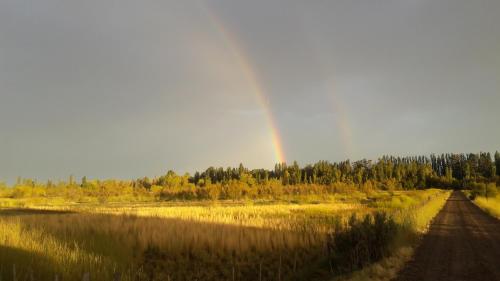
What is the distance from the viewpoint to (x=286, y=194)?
3723 inches

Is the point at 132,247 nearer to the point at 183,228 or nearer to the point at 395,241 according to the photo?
the point at 183,228

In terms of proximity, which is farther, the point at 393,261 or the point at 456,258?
the point at 456,258

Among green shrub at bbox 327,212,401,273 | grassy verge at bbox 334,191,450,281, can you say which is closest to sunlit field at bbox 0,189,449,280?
green shrub at bbox 327,212,401,273

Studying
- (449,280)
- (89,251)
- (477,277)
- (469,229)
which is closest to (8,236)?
(89,251)

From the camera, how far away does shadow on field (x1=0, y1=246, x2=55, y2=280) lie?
10.5 metres

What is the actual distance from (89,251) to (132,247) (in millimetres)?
2793

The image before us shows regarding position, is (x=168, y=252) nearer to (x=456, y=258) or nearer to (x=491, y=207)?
(x=456, y=258)

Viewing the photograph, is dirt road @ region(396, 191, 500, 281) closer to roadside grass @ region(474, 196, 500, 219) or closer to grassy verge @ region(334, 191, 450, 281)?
grassy verge @ region(334, 191, 450, 281)

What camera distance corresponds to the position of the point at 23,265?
1086 cm

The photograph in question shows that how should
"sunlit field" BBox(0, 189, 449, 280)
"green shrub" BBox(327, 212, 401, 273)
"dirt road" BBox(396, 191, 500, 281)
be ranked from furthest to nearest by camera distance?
"green shrub" BBox(327, 212, 401, 273)
"dirt road" BBox(396, 191, 500, 281)
"sunlit field" BBox(0, 189, 449, 280)

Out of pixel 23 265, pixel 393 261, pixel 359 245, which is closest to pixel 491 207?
pixel 393 261

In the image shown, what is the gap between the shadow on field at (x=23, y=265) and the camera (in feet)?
34.3

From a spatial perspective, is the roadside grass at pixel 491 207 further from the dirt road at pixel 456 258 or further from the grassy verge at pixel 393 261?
the grassy verge at pixel 393 261

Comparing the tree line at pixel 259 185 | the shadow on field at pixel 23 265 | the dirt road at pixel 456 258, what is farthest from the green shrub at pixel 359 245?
the tree line at pixel 259 185
